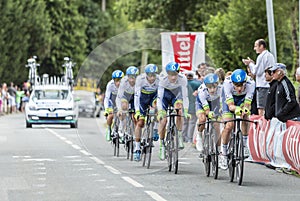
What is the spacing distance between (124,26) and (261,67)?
6977 centimetres

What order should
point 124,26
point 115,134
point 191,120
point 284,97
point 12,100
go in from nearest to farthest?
1. point 284,97
2. point 115,134
3. point 191,120
4. point 12,100
5. point 124,26

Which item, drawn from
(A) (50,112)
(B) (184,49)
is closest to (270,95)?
(B) (184,49)

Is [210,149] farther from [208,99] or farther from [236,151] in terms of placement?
[236,151]

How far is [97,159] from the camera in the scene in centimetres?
1936

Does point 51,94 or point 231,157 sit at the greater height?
point 51,94

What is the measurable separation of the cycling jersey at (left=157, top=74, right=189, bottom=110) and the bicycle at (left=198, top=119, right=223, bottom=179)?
921mm

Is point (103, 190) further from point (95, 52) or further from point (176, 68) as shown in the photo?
point (95, 52)

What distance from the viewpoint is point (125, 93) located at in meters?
19.3

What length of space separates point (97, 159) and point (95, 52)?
111 inches

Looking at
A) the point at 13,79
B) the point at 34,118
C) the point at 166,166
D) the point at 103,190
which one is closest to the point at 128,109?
the point at 166,166

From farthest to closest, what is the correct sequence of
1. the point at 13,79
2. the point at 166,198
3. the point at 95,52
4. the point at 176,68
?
the point at 13,79, the point at 95,52, the point at 176,68, the point at 166,198

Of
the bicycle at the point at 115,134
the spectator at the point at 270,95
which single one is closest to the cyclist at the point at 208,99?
the spectator at the point at 270,95

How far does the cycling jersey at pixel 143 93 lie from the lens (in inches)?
700

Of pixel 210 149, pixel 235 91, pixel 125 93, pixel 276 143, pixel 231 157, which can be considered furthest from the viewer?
pixel 125 93
